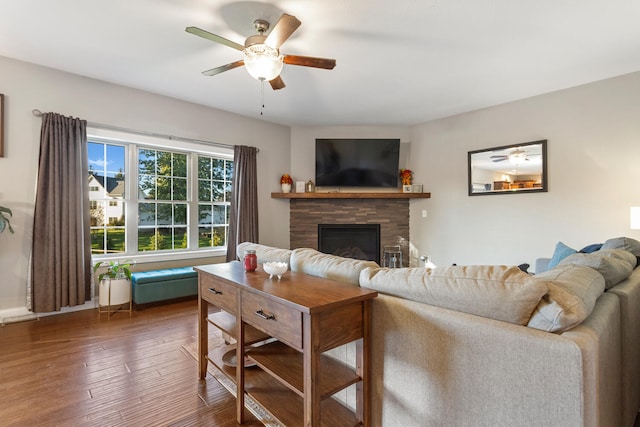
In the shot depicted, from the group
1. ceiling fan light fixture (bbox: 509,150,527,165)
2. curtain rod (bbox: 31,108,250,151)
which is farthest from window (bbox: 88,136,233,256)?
ceiling fan light fixture (bbox: 509,150,527,165)

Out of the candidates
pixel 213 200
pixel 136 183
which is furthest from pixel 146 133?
pixel 213 200

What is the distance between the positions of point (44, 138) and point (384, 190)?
14.6 ft

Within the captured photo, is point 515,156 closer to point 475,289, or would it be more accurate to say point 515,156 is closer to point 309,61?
point 309,61

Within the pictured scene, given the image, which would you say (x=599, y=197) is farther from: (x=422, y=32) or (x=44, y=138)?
(x=44, y=138)

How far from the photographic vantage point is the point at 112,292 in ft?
10.7

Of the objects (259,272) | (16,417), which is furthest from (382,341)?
(16,417)

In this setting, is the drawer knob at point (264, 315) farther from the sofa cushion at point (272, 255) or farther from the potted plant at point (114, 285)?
the potted plant at point (114, 285)

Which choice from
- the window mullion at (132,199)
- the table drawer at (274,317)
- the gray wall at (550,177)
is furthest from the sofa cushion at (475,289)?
the window mullion at (132,199)

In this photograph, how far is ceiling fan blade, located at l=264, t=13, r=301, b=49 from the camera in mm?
1910

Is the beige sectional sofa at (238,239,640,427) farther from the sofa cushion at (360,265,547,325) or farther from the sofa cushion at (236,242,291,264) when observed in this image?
the sofa cushion at (236,242,291,264)

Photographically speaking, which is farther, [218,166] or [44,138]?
[218,166]

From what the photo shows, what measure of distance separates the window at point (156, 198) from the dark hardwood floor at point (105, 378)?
1.17 metres

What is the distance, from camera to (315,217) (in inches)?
204

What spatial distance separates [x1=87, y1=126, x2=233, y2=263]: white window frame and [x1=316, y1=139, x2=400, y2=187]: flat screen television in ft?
5.16
